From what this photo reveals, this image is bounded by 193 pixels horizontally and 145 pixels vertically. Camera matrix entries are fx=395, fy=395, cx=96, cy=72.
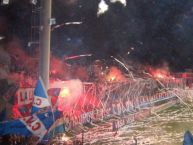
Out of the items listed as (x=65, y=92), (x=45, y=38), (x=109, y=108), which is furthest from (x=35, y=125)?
(x=65, y=92)

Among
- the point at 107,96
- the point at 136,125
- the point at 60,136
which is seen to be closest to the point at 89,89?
the point at 107,96

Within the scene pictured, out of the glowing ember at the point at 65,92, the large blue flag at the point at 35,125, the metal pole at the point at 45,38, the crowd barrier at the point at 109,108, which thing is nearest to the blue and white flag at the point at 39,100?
the large blue flag at the point at 35,125

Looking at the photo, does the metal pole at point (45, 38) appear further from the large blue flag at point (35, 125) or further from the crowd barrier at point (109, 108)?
the large blue flag at point (35, 125)

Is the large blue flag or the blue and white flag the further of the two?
the blue and white flag

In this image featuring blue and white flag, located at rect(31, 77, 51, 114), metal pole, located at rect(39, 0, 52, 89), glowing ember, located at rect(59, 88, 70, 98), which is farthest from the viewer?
glowing ember, located at rect(59, 88, 70, 98)

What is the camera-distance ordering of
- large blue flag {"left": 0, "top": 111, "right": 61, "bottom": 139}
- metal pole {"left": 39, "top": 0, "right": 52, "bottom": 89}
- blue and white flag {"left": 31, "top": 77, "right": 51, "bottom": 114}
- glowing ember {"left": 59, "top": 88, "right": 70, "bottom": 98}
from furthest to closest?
glowing ember {"left": 59, "top": 88, "right": 70, "bottom": 98} → metal pole {"left": 39, "top": 0, "right": 52, "bottom": 89} → blue and white flag {"left": 31, "top": 77, "right": 51, "bottom": 114} → large blue flag {"left": 0, "top": 111, "right": 61, "bottom": 139}

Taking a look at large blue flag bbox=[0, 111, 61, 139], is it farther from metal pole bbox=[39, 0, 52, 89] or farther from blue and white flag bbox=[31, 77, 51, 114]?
metal pole bbox=[39, 0, 52, 89]

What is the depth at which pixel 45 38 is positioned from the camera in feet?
48.4

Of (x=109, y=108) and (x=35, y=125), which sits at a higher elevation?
(x=35, y=125)

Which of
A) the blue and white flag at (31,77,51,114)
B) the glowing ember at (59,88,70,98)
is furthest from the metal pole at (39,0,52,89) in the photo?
the glowing ember at (59,88,70,98)

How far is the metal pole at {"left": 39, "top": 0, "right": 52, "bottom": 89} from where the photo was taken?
1454cm

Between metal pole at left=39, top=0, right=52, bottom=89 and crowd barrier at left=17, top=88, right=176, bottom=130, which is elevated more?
metal pole at left=39, top=0, right=52, bottom=89

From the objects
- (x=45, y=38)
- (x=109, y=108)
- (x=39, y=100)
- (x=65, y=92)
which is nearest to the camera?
(x=39, y=100)

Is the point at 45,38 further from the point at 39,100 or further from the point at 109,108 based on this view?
the point at 109,108
